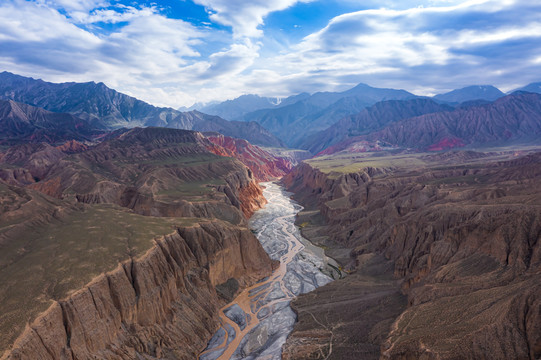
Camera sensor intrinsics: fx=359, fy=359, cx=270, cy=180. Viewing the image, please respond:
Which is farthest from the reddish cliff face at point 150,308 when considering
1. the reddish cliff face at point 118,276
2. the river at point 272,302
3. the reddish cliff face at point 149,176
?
the reddish cliff face at point 149,176

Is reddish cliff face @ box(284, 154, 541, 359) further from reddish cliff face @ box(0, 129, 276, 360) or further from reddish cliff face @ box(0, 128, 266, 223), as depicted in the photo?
reddish cliff face @ box(0, 128, 266, 223)

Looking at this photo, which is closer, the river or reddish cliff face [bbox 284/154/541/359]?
reddish cliff face [bbox 284/154/541/359]

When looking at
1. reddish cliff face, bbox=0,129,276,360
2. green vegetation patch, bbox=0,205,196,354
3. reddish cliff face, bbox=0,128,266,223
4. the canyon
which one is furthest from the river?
green vegetation patch, bbox=0,205,196,354

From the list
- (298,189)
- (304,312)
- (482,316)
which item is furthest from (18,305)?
(298,189)

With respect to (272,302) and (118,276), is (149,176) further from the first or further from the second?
(118,276)

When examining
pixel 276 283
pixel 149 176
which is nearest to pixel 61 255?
pixel 276 283
